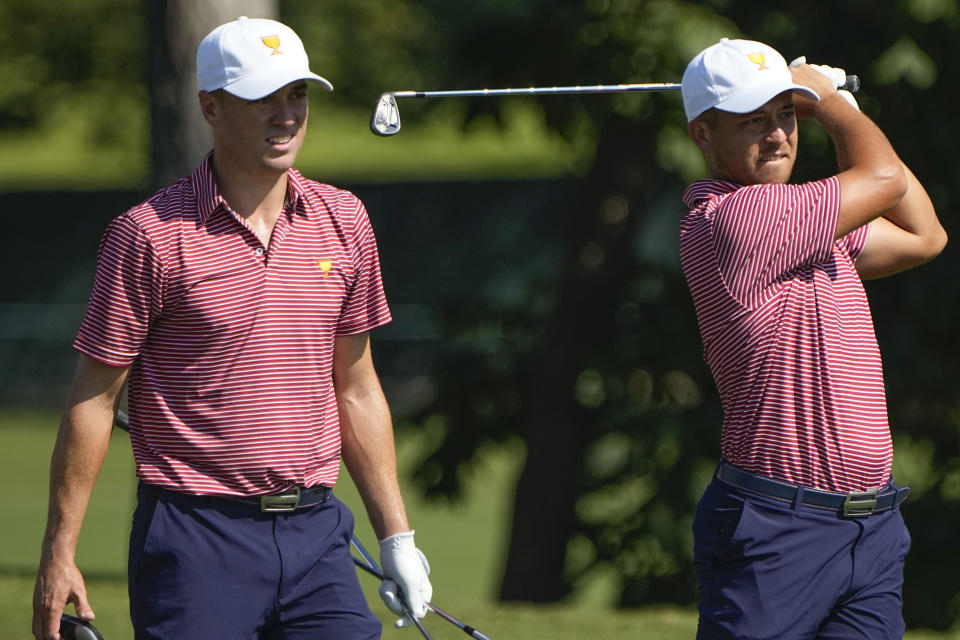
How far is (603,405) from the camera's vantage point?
10.1m

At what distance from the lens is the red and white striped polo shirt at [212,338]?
12.1ft

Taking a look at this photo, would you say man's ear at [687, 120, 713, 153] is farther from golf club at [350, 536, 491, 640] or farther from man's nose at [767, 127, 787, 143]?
golf club at [350, 536, 491, 640]

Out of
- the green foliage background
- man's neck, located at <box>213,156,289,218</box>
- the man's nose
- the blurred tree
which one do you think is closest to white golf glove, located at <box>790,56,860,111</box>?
the man's nose

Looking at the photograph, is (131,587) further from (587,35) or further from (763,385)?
(587,35)

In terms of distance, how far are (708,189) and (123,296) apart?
141cm

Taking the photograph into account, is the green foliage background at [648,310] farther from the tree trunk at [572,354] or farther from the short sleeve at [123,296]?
the short sleeve at [123,296]

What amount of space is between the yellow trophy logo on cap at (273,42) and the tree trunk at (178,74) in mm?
3413

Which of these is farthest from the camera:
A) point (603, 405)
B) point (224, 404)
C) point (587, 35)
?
point (603, 405)

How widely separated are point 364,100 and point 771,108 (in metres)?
16.8

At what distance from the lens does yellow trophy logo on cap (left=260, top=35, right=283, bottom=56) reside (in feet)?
12.7

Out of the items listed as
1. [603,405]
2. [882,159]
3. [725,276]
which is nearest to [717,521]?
[725,276]

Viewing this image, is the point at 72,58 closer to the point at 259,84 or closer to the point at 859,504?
the point at 259,84

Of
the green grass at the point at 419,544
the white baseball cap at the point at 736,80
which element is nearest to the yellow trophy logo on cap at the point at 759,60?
the white baseball cap at the point at 736,80

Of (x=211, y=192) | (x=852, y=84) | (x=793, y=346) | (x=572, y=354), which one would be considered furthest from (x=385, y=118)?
(x=572, y=354)
